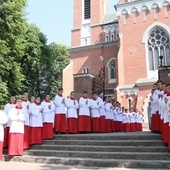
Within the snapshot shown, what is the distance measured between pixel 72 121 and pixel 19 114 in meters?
2.89

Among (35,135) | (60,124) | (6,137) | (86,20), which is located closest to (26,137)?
(35,135)

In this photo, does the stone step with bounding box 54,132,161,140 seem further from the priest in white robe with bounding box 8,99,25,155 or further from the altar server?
the priest in white robe with bounding box 8,99,25,155

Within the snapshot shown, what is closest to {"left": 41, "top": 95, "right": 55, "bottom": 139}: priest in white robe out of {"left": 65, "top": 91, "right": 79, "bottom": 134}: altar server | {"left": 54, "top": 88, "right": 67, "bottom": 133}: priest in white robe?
{"left": 54, "top": 88, "right": 67, "bottom": 133}: priest in white robe

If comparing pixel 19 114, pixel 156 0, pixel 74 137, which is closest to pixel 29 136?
pixel 19 114

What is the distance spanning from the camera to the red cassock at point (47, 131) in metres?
10.1

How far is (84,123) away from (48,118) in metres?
1.98

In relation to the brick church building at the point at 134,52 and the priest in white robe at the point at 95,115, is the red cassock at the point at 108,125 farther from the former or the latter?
the brick church building at the point at 134,52

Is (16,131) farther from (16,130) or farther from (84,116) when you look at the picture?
(84,116)

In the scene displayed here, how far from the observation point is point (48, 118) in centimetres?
1051

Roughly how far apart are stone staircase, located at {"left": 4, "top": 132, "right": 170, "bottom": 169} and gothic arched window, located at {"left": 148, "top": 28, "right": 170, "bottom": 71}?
1861cm

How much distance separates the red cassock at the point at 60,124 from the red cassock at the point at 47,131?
0.59 meters

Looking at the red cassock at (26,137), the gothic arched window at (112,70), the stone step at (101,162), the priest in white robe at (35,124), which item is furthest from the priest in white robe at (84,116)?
the gothic arched window at (112,70)

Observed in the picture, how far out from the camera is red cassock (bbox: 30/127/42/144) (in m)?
9.71

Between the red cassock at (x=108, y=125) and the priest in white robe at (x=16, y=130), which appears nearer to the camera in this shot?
the priest in white robe at (x=16, y=130)
